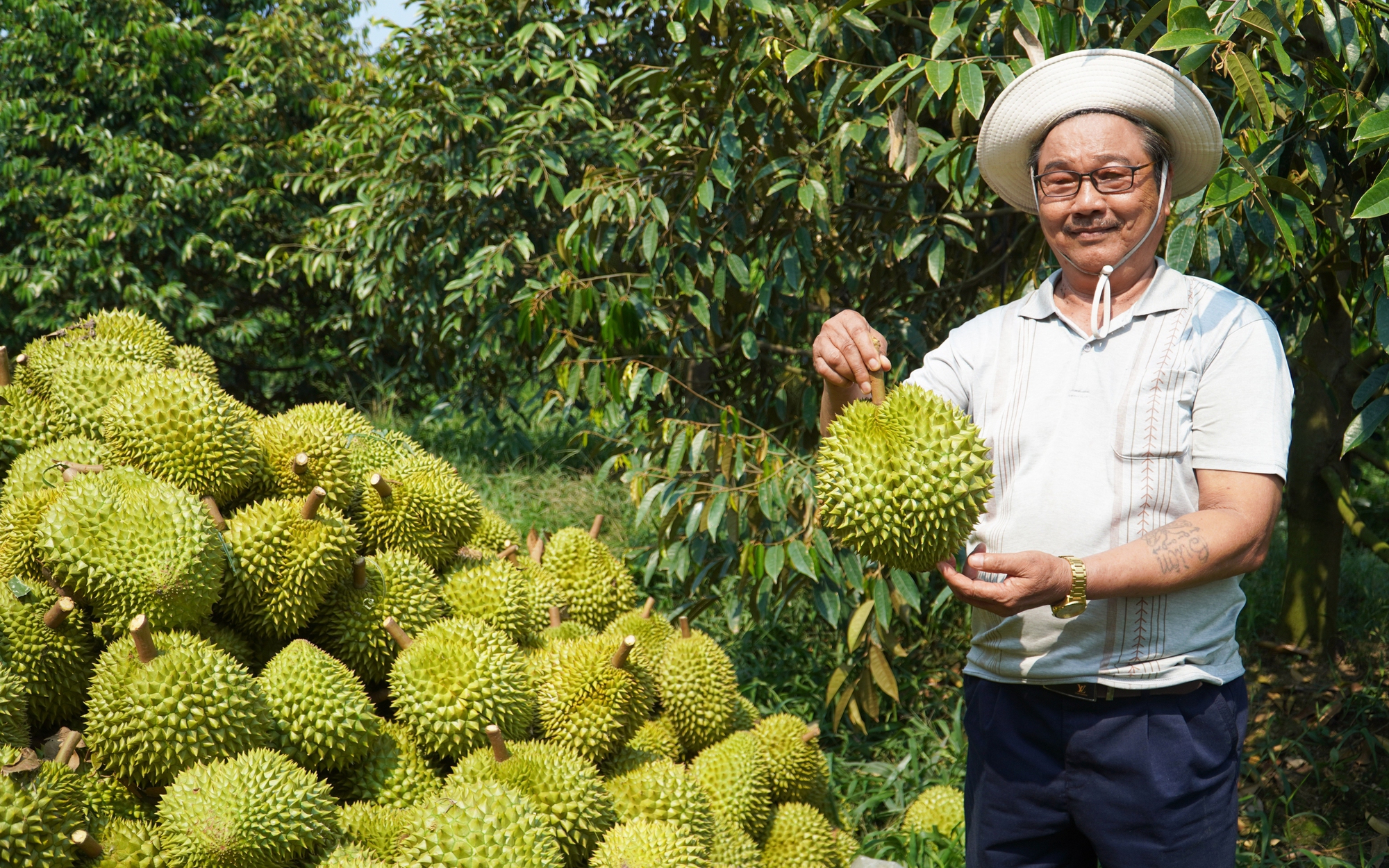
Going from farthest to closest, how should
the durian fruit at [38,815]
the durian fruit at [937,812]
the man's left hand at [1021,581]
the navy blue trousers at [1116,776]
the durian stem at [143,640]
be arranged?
1. the durian fruit at [937,812]
2. the durian stem at [143,640]
3. the navy blue trousers at [1116,776]
4. the durian fruit at [38,815]
5. the man's left hand at [1021,581]

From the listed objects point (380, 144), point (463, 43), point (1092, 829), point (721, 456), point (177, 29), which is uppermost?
point (177, 29)

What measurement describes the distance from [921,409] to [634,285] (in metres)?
1.90

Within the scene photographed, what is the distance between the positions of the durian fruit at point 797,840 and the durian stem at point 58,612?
1628mm

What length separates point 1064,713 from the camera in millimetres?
1706

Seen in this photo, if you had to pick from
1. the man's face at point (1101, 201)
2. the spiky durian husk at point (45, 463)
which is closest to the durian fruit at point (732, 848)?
the man's face at point (1101, 201)

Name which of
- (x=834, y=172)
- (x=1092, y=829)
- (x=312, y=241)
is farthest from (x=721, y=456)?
(x=312, y=241)

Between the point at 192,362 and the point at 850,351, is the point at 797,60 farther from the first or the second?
the point at 192,362

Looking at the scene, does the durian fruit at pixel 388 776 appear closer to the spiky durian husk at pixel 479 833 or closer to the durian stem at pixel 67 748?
the spiky durian husk at pixel 479 833

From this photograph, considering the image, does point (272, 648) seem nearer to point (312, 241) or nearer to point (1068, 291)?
point (1068, 291)

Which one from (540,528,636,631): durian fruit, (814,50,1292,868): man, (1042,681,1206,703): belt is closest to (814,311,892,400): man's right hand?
(814,50,1292,868): man

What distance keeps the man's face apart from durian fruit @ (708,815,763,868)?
1455mm

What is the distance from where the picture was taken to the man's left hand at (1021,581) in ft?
4.69

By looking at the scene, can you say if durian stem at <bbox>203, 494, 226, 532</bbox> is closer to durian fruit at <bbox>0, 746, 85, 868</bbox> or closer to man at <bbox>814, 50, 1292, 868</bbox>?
durian fruit at <bbox>0, 746, 85, 868</bbox>

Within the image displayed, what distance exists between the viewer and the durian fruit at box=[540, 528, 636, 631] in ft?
9.12
